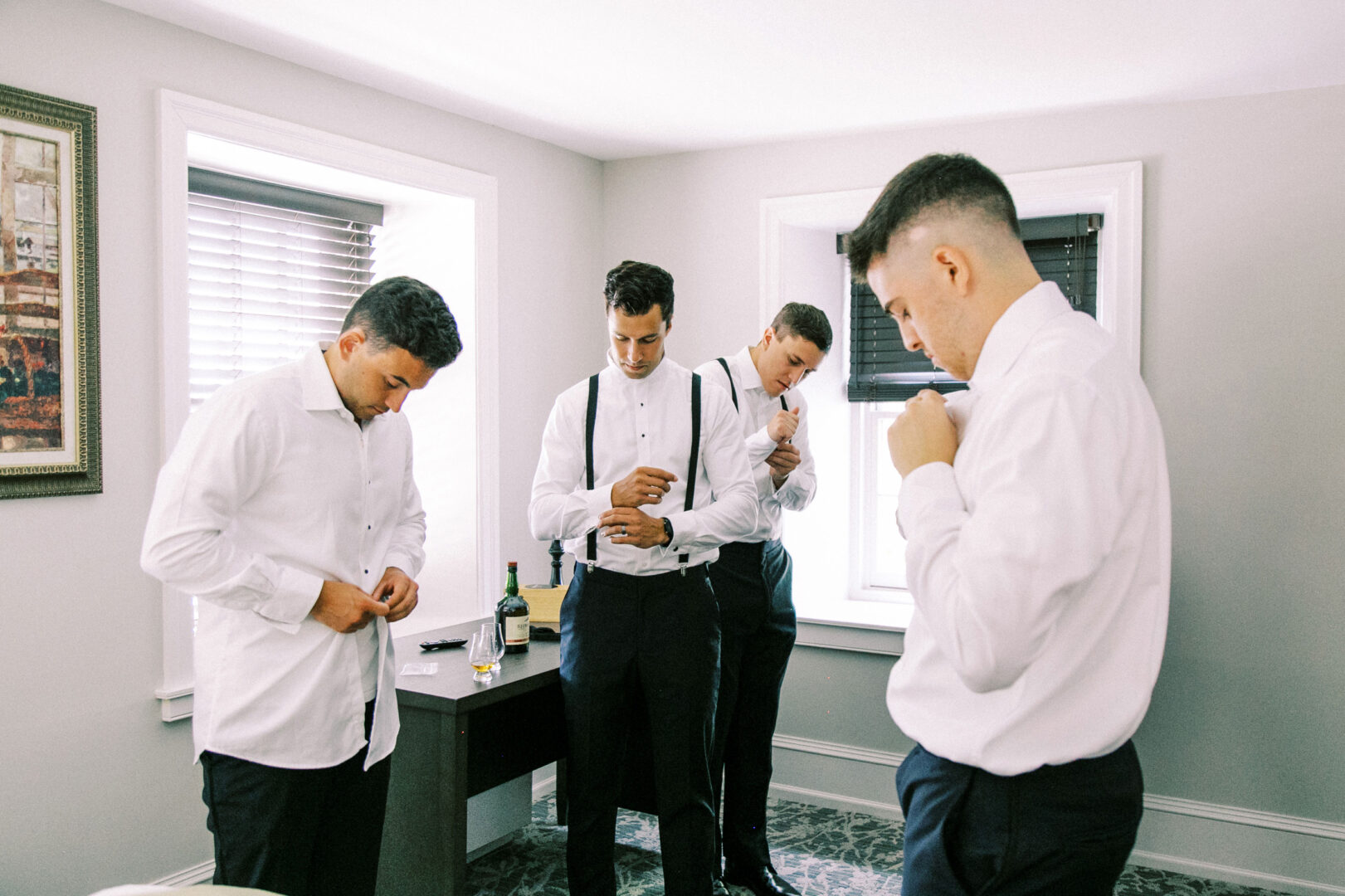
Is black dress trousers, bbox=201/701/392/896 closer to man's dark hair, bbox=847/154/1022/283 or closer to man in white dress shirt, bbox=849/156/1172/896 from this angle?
man in white dress shirt, bbox=849/156/1172/896

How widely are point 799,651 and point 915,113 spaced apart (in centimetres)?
219

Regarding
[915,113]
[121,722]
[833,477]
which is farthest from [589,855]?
[915,113]

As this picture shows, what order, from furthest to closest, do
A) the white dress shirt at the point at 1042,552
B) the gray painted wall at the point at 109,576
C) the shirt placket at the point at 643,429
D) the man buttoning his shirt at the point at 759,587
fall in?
the man buttoning his shirt at the point at 759,587
the shirt placket at the point at 643,429
the gray painted wall at the point at 109,576
the white dress shirt at the point at 1042,552

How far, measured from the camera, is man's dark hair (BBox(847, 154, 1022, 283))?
1174mm

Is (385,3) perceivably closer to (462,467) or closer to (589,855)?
(462,467)

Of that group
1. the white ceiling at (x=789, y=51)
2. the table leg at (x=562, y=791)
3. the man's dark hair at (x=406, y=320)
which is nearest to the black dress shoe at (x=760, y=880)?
the table leg at (x=562, y=791)

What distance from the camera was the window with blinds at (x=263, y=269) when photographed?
3.29 metres

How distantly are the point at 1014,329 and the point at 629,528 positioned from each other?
1.37 metres

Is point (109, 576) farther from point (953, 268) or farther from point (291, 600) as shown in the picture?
point (953, 268)

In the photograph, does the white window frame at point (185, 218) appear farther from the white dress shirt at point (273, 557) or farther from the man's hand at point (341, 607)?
the man's hand at point (341, 607)

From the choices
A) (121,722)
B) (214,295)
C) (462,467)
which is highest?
(214,295)

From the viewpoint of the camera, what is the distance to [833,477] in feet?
14.1

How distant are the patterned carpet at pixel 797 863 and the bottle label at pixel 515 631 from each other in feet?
2.99

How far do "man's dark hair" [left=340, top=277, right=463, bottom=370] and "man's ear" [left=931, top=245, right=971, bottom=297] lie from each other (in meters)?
1.02
